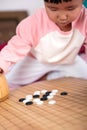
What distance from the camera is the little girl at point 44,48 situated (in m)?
0.99

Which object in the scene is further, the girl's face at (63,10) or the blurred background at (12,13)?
the blurred background at (12,13)

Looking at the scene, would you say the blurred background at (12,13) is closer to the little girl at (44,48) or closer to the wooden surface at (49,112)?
the little girl at (44,48)

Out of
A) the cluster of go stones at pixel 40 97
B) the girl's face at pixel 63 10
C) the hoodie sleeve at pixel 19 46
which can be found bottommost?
the cluster of go stones at pixel 40 97

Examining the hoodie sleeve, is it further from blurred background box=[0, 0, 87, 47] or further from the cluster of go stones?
blurred background box=[0, 0, 87, 47]

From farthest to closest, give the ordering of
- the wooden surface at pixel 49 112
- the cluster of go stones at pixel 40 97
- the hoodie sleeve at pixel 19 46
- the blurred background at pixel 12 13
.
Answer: the blurred background at pixel 12 13 < the hoodie sleeve at pixel 19 46 < the cluster of go stones at pixel 40 97 < the wooden surface at pixel 49 112

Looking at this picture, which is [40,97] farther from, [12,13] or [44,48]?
[12,13]

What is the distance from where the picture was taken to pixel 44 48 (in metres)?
1.08

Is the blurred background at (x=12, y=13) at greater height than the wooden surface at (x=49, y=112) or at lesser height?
greater

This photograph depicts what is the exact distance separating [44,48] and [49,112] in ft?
1.43

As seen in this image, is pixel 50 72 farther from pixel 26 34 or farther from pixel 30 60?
pixel 26 34

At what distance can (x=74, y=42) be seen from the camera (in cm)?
106

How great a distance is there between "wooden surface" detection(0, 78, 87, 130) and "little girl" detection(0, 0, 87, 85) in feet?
0.61

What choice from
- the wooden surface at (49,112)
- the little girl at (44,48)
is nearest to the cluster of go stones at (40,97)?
the wooden surface at (49,112)

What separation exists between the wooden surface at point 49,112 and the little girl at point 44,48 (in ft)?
0.61
